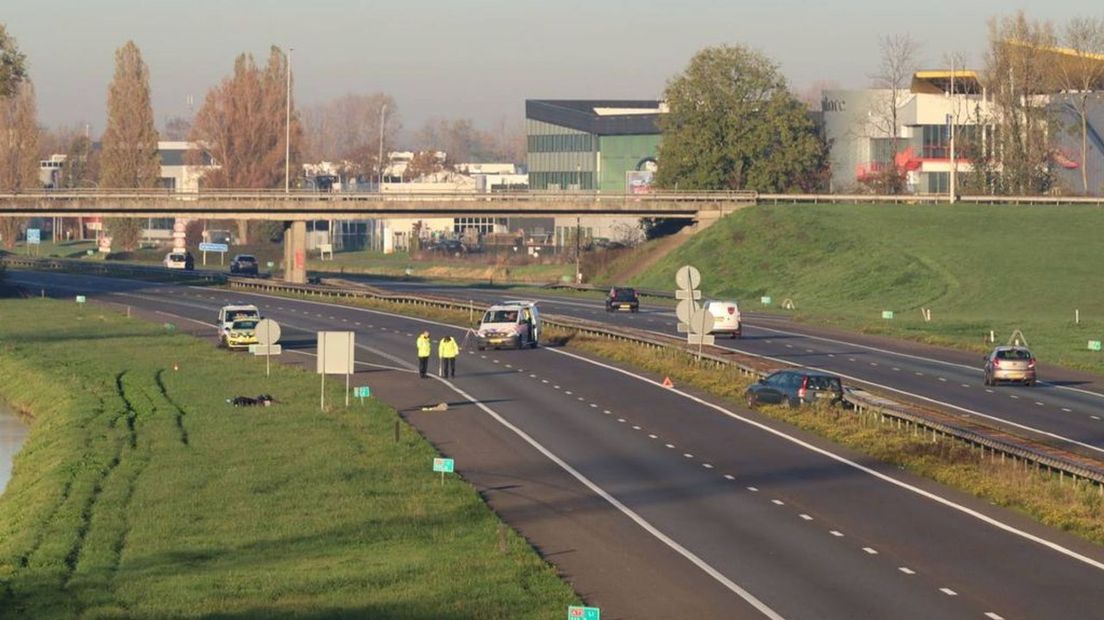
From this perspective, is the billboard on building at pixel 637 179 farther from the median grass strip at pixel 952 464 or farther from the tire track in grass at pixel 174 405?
the median grass strip at pixel 952 464

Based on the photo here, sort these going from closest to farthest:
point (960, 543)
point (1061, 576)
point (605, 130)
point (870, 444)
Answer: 1. point (1061, 576)
2. point (960, 543)
3. point (870, 444)
4. point (605, 130)

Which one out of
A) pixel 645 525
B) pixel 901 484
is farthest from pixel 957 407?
pixel 645 525

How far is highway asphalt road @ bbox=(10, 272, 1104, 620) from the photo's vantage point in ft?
83.1

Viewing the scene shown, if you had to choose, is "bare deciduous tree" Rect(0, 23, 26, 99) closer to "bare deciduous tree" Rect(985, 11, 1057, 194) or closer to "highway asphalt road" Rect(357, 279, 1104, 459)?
"highway asphalt road" Rect(357, 279, 1104, 459)

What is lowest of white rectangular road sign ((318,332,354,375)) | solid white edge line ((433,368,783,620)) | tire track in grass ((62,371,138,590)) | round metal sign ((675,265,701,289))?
tire track in grass ((62,371,138,590))

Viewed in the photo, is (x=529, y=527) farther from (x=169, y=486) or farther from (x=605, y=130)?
(x=605, y=130)

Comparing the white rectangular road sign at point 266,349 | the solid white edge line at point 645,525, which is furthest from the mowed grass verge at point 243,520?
the solid white edge line at point 645,525

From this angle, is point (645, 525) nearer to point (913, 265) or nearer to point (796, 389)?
point (796, 389)

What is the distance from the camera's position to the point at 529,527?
102 feet

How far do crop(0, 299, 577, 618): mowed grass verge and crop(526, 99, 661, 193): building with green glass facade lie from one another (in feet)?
405

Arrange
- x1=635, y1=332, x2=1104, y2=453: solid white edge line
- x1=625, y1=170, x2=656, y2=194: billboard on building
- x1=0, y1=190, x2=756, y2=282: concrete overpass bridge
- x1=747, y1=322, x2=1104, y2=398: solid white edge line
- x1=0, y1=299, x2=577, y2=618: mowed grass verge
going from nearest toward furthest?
x1=0, y1=299, x2=577, y2=618: mowed grass verge
x1=635, y1=332, x2=1104, y2=453: solid white edge line
x1=747, y1=322, x2=1104, y2=398: solid white edge line
x1=0, y1=190, x2=756, y2=282: concrete overpass bridge
x1=625, y1=170, x2=656, y2=194: billboard on building

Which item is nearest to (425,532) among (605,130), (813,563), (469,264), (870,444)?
(813,563)

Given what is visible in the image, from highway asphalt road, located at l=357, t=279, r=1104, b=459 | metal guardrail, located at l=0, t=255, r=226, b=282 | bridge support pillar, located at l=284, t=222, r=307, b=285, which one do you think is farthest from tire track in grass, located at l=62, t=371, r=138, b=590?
metal guardrail, located at l=0, t=255, r=226, b=282

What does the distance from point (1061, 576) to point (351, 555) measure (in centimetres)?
1064
